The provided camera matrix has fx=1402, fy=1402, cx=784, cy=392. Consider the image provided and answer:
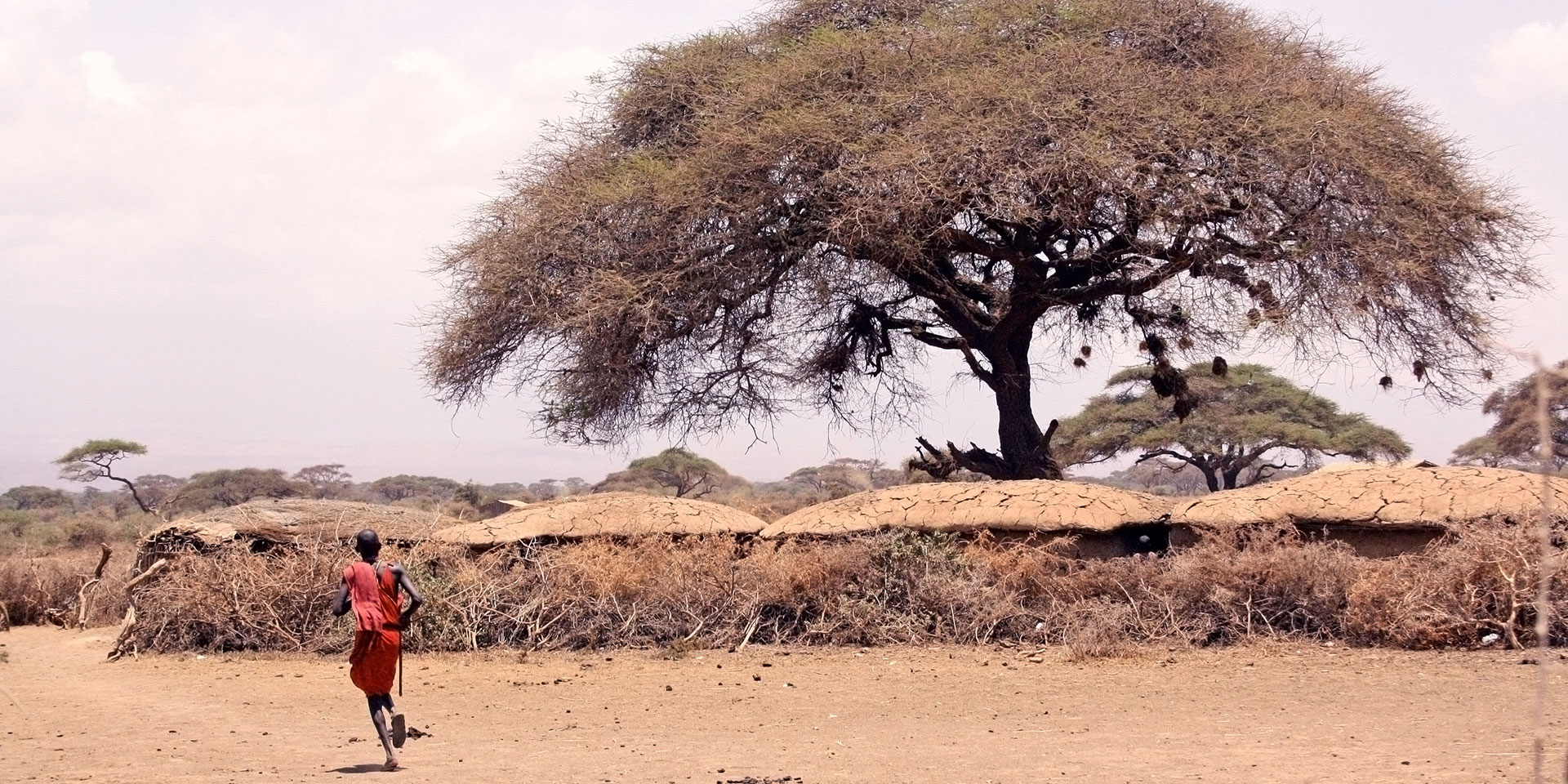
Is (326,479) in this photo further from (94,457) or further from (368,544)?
(368,544)

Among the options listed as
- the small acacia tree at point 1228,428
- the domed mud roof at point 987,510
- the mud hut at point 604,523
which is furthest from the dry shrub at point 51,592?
the small acacia tree at point 1228,428

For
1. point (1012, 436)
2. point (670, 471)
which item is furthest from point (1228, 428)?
point (670, 471)

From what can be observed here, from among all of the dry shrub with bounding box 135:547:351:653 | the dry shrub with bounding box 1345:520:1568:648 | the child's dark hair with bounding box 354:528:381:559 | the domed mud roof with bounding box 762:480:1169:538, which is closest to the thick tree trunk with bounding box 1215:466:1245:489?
the domed mud roof with bounding box 762:480:1169:538

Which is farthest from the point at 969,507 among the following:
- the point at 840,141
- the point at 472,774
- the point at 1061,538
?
the point at 472,774

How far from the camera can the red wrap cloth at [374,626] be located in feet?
23.1

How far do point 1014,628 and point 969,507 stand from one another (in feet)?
4.43

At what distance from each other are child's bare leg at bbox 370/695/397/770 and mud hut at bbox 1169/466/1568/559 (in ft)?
22.0

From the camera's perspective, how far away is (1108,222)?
15875 millimetres

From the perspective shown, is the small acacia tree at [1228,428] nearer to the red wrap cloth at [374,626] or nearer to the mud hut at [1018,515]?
the mud hut at [1018,515]

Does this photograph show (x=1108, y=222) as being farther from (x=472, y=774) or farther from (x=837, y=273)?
(x=472, y=774)

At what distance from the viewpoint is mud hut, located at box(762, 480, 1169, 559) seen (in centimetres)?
1180

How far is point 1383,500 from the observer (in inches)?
435

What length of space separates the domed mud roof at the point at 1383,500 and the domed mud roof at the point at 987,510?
0.55 metres

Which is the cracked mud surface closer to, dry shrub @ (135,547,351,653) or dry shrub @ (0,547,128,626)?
dry shrub @ (135,547,351,653)
